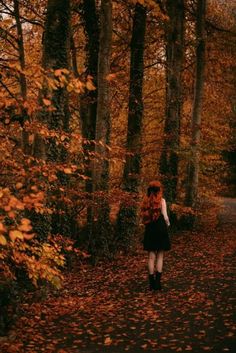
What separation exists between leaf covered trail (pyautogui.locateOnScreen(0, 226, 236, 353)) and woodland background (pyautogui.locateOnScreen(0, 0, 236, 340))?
1.98ft

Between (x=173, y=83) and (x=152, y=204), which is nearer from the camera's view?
(x=152, y=204)

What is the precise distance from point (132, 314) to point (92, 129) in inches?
344

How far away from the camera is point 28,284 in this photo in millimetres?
9031

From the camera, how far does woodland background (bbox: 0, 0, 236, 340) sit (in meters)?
6.43

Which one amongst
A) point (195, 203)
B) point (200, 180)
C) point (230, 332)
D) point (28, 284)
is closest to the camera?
point (230, 332)

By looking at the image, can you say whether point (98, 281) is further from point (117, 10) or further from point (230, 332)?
point (117, 10)

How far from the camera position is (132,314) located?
784 centimetres

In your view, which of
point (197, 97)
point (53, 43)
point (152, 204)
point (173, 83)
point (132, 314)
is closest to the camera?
point (132, 314)

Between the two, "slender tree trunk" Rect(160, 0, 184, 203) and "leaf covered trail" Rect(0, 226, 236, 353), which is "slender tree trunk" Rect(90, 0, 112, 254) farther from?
"slender tree trunk" Rect(160, 0, 184, 203)

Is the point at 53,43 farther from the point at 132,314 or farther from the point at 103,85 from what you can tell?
the point at 132,314

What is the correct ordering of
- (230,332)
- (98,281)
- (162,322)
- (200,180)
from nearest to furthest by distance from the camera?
1. (230,332)
2. (162,322)
3. (98,281)
4. (200,180)

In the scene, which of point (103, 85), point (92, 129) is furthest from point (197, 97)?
point (103, 85)

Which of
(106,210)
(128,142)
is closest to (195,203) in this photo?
(128,142)

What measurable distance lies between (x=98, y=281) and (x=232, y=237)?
9.04m
